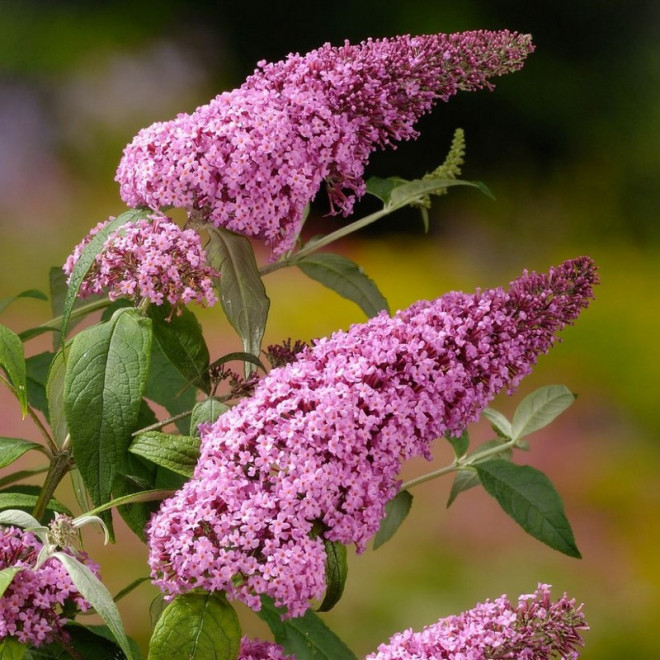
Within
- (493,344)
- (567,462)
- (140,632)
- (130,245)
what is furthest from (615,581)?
(130,245)

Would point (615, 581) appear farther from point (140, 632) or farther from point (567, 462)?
point (140, 632)

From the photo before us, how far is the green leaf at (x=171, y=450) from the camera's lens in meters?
0.61

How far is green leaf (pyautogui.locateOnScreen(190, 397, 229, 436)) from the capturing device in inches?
25.4

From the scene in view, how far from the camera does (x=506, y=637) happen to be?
1.91ft

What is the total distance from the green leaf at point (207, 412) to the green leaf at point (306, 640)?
143 millimetres

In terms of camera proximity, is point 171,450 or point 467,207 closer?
point 171,450

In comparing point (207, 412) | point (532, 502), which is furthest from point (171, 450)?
point (532, 502)

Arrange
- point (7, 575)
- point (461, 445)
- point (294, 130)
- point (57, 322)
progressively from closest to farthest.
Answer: point (7, 575) < point (294, 130) < point (57, 322) < point (461, 445)

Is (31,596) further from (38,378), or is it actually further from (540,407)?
(540,407)

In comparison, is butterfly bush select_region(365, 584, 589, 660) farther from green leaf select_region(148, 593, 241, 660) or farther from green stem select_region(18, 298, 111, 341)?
green stem select_region(18, 298, 111, 341)

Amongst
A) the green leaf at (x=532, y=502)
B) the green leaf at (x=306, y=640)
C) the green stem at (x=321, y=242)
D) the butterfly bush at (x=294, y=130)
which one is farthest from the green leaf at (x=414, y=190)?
the green leaf at (x=306, y=640)

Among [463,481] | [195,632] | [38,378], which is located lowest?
[463,481]

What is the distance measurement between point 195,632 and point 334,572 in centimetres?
9

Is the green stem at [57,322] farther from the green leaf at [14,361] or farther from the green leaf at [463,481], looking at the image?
the green leaf at [463,481]
